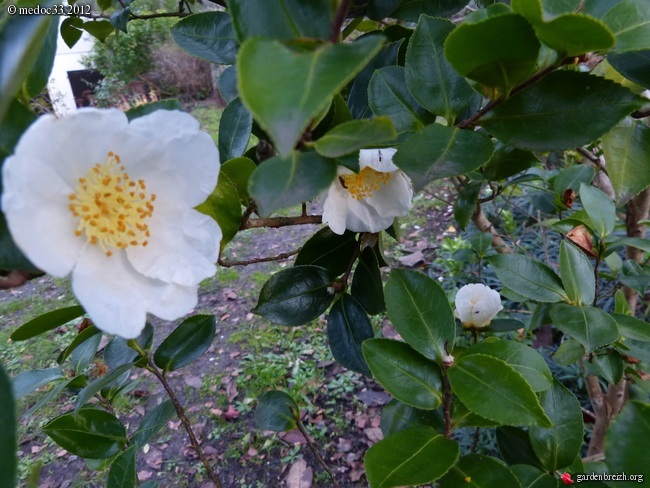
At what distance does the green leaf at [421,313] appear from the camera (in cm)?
65

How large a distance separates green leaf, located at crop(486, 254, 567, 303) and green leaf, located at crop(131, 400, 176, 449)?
0.72 m

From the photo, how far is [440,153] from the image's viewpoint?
0.50m

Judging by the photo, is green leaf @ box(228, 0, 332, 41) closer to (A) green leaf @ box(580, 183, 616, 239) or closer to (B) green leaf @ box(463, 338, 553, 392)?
(B) green leaf @ box(463, 338, 553, 392)

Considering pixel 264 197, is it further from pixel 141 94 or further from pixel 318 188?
pixel 141 94

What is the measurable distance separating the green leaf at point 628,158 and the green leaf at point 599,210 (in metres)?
0.32

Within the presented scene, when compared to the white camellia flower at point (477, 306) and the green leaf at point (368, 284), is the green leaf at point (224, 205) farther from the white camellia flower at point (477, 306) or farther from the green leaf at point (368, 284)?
the white camellia flower at point (477, 306)

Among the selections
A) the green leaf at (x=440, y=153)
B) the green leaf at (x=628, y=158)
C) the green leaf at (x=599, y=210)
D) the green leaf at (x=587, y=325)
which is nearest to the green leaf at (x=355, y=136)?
the green leaf at (x=440, y=153)

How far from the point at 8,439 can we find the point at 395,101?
0.54 m

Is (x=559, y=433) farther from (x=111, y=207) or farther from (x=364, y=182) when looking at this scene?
(x=111, y=207)

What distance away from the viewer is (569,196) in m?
1.18

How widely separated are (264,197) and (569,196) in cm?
104

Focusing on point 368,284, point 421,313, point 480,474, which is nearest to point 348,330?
point 368,284

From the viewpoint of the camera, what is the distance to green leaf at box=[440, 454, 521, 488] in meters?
0.61

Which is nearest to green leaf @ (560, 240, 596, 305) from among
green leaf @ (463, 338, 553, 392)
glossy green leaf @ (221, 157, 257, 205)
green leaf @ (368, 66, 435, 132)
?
green leaf @ (463, 338, 553, 392)
